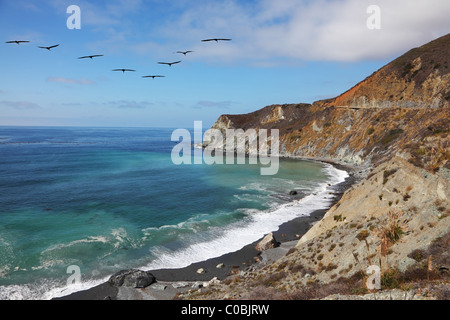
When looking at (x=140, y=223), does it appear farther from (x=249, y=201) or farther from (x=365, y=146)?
(x=365, y=146)

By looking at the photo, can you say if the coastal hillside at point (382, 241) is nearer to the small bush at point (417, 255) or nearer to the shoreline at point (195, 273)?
the small bush at point (417, 255)

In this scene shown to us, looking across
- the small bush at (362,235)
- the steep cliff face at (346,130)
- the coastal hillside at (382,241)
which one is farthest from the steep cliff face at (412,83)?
the small bush at (362,235)

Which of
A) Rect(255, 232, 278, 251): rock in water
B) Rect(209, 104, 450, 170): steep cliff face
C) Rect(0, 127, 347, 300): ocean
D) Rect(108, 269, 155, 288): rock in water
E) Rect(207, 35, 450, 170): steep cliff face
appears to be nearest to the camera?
Rect(108, 269, 155, 288): rock in water

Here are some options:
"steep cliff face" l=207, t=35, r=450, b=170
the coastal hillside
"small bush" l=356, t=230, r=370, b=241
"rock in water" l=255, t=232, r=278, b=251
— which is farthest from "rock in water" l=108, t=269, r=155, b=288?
"steep cliff face" l=207, t=35, r=450, b=170

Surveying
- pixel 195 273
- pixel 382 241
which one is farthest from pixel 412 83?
pixel 195 273

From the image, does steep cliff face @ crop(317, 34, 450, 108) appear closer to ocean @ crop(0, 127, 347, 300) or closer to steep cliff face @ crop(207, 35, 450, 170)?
steep cliff face @ crop(207, 35, 450, 170)
